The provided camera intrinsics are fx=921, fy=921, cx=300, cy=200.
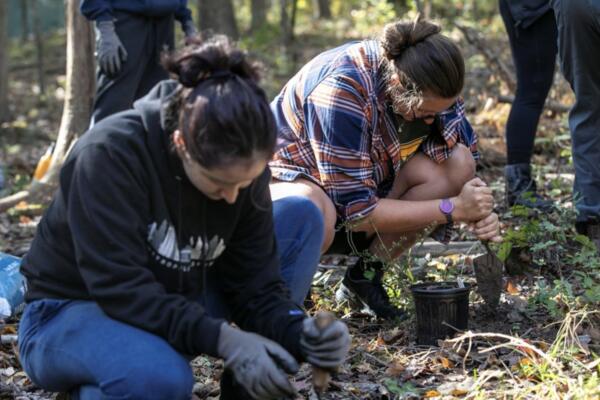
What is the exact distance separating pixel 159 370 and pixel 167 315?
15 cm

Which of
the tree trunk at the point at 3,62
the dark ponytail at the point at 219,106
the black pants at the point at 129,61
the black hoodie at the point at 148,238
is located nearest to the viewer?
the dark ponytail at the point at 219,106

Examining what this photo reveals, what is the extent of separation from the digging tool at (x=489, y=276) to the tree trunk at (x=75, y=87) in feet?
13.3

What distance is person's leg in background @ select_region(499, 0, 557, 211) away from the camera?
212 inches

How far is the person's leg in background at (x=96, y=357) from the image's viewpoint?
7.93 feet

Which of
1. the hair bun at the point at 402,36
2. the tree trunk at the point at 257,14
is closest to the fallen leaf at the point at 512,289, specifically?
the hair bun at the point at 402,36

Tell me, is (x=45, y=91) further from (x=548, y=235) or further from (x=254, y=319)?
(x=254, y=319)

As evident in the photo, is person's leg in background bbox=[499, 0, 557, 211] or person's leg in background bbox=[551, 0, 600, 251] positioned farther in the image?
person's leg in background bbox=[499, 0, 557, 211]

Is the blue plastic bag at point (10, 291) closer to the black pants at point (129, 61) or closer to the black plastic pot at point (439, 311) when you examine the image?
the black plastic pot at point (439, 311)

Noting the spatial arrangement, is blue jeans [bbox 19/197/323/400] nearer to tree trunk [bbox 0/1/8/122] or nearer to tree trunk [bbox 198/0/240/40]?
tree trunk [bbox 0/1/8/122]

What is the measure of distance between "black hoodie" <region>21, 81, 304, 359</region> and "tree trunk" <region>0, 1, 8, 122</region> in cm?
882

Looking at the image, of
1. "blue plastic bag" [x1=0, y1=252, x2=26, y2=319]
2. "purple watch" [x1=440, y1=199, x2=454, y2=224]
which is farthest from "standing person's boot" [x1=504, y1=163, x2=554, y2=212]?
"blue plastic bag" [x1=0, y1=252, x2=26, y2=319]

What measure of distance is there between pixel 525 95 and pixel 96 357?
3734mm

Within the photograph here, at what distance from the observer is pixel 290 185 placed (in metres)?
3.68

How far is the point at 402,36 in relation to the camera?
3545mm
